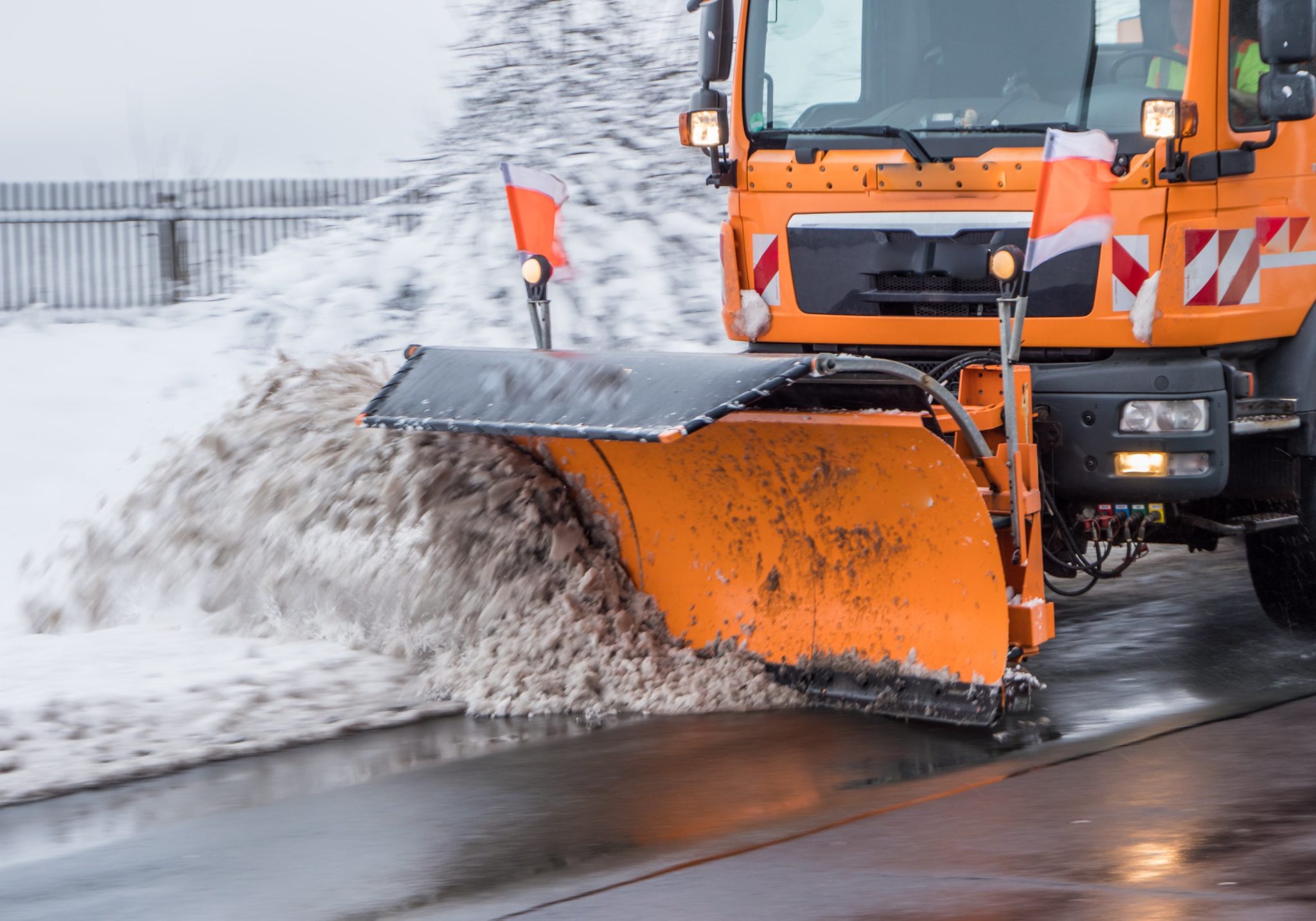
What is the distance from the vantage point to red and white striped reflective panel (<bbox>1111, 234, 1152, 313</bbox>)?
223 inches

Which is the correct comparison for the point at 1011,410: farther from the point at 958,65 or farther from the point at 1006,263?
the point at 958,65

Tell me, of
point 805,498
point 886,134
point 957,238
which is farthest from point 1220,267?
point 805,498

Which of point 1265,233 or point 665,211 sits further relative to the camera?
point 665,211

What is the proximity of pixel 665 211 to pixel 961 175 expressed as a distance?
26.2 ft

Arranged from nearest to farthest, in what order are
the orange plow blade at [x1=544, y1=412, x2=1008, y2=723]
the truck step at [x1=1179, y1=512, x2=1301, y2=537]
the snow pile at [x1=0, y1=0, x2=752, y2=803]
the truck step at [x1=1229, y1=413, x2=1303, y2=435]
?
1. the orange plow blade at [x1=544, y1=412, x2=1008, y2=723]
2. the snow pile at [x1=0, y1=0, x2=752, y2=803]
3. the truck step at [x1=1229, y1=413, x2=1303, y2=435]
4. the truck step at [x1=1179, y1=512, x2=1301, y2=537]

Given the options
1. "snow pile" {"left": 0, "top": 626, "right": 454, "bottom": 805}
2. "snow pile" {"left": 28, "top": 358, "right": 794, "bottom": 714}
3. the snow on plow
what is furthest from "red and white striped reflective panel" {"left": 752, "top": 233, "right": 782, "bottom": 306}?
"snow pile" {"left": 0, "top": 626, "right": 454, "bottom": 805}

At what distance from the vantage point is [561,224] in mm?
13344

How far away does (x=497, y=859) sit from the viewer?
12.9ft

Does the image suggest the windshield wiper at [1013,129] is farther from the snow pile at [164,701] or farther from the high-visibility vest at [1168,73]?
the snow pile at [164,701]

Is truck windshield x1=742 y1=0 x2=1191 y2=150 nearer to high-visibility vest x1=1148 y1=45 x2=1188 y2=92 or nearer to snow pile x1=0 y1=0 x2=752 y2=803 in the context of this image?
high-visibility vest x1=1148 y1=45 x2=1188 y2=92

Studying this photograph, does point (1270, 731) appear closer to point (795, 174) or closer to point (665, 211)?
point (795, 174)

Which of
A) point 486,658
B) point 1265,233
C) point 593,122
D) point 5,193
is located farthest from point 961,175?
point 5,193

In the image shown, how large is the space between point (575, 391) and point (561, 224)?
8.61m

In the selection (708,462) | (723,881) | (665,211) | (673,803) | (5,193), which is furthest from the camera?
(5,193)
